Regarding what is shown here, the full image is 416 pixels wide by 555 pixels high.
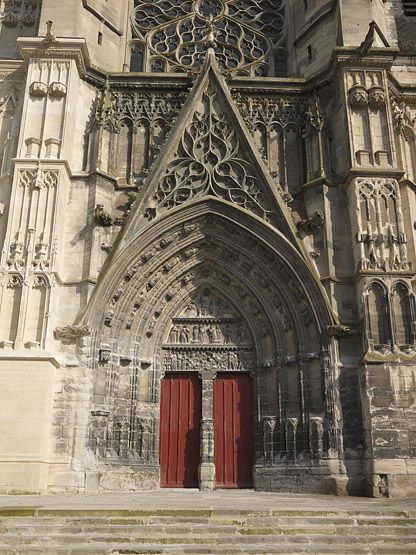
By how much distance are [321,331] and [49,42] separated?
871cm

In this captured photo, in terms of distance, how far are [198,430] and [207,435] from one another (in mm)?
261

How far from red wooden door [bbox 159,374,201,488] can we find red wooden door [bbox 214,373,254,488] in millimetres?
439

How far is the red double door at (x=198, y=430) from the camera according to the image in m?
12.0

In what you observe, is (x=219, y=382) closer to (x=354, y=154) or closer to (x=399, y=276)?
(x=399, y=276)

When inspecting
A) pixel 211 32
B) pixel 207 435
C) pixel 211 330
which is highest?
pixel 211 32

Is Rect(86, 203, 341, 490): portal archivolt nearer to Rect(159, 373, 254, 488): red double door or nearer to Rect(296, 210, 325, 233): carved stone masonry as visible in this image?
Rect(159, 373, 254, 488): red double door

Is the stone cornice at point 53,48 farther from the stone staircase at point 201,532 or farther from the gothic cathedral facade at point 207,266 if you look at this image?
the stone staircase at point 201,532

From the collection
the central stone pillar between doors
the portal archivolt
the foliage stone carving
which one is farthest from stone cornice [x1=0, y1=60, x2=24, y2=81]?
the central stone pillar between doors

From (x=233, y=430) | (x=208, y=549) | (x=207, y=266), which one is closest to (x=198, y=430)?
(x=233, y=430)

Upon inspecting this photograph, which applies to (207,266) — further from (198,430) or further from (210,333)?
(198,430)

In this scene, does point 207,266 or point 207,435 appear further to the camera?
point 207,266

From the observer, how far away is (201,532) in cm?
648

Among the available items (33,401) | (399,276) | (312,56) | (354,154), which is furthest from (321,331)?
(312,56)

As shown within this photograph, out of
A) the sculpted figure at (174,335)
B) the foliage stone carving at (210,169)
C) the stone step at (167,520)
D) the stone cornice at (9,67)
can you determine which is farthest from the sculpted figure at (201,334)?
the stone cornice at (9,67)
